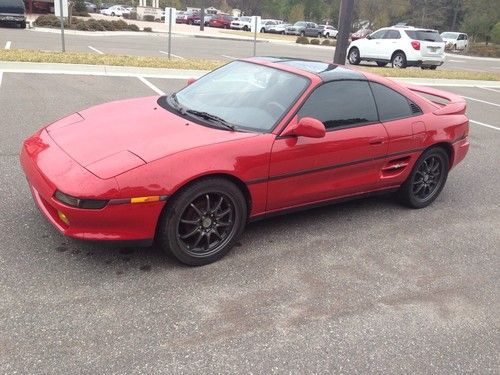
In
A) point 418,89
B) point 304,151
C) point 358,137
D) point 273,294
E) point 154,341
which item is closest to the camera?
point 154,341

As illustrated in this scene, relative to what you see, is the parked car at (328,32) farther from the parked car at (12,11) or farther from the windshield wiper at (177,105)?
the windshield wiper at (177,105)

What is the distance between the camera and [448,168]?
519cm

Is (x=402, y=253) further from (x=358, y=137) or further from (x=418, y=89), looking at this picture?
(x=418, y=89)

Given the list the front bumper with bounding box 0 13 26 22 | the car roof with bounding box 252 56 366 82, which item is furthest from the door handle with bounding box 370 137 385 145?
the front bumper with bounding box 0 13 26 22

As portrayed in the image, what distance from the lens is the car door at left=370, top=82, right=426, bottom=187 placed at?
4.53 metres

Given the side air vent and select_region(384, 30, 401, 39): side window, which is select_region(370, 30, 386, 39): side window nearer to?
select_region(384, 30, 401, 39): side window

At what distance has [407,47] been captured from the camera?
1831 centimetres

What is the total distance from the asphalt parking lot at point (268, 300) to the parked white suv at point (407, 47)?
588 inches

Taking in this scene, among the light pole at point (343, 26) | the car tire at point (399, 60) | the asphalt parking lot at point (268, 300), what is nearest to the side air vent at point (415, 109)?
the asphalt parking lot at point (268, 300)

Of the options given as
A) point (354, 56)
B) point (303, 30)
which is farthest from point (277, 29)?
point (354, 56)

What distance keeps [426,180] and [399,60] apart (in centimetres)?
1497

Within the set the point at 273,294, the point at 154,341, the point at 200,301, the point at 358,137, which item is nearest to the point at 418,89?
the point at 358,137

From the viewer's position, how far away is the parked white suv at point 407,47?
59.9 feet

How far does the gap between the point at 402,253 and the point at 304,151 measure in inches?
46.7
